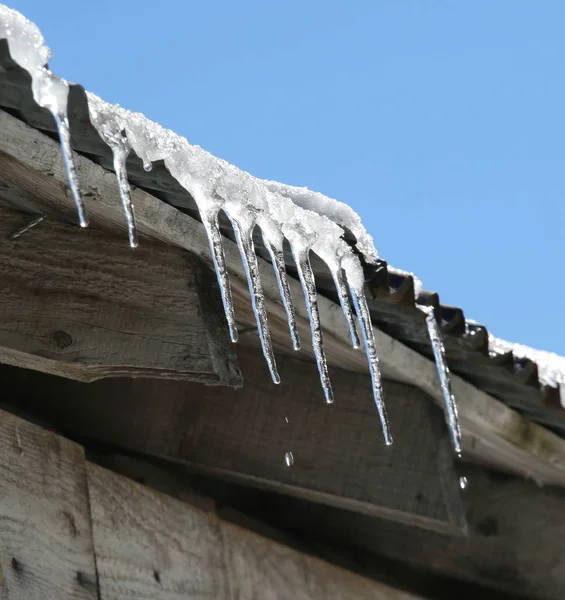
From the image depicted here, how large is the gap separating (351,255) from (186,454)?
3.13ft

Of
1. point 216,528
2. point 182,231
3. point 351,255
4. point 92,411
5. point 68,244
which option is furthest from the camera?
point 92,411

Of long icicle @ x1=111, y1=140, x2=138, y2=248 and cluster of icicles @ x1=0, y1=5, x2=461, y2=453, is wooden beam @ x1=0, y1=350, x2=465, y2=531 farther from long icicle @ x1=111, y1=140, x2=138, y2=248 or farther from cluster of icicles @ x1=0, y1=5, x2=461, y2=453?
long icicle @ x1=111, y1=140, x2=138, y2=248

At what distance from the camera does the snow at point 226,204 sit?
7.12 feet

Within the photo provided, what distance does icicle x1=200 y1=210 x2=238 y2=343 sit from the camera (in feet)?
8.14

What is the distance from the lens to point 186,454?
3236 mm

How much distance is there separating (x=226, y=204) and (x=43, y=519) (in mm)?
1260

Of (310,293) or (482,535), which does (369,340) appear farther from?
(482,535)

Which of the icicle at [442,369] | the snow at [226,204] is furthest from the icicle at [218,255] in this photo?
the icicle at [442,369]

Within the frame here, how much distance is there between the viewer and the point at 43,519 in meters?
3.24

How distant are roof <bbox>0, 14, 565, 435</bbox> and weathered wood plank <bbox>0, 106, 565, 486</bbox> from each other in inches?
1.1

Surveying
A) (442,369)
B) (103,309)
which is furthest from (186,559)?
(442,369)

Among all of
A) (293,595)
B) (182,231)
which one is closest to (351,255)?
(182,231)

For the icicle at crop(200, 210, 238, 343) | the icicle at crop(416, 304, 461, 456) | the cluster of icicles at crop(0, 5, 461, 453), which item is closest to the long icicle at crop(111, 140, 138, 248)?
the cluster of icicles at crop(0, 5, 461, 453)

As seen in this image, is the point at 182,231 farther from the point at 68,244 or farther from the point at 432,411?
the point at 432,411
